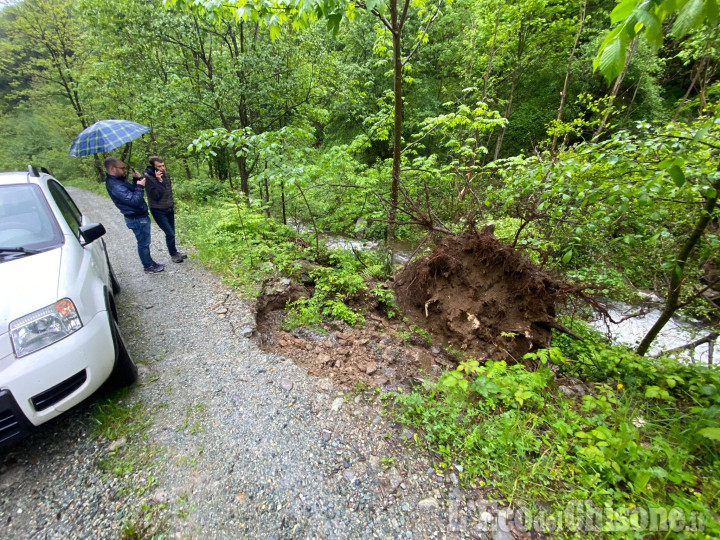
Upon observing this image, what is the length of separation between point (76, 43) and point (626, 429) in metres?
27.3

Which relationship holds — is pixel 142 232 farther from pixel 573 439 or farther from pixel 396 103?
pixel 573 439

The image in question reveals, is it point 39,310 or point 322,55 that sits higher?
point 322,55

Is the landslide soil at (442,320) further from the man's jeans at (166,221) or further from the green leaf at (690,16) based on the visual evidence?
the green leaf at (690,16)

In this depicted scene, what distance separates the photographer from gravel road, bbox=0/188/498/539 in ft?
6.41

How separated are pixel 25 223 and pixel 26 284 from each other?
1100 millimetres

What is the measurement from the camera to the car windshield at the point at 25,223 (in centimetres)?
265

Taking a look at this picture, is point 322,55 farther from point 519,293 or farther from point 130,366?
point 130,366

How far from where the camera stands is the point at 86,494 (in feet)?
6.95

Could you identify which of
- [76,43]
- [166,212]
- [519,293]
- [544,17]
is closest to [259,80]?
[166,212]

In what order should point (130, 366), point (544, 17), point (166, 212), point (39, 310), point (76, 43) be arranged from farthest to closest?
point (76, 43) → point (544, 17) → point (166, 212) → point (130, 366) → point (39, 310)

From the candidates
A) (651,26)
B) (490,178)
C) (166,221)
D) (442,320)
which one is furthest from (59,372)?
(490,178)

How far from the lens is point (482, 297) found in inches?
171

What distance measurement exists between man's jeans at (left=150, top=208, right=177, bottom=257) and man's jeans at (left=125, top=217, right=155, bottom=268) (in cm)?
34

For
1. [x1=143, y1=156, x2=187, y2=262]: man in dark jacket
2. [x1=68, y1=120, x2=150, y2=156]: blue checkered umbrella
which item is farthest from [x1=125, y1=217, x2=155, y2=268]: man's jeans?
[x1=68, y1=120, x2=150, y2=156]: blue checkered umbrella
